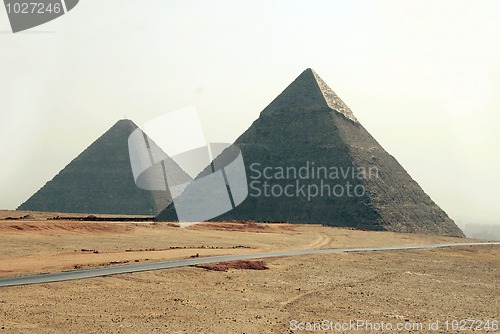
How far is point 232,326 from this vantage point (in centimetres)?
1344

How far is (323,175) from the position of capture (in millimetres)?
84062

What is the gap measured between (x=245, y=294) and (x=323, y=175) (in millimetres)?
67197

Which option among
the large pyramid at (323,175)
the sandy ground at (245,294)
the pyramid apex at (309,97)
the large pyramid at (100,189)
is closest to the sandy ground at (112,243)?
the sandy ground at (245,294)

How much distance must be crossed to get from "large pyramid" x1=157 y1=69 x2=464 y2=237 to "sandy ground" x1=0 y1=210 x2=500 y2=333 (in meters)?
43.9

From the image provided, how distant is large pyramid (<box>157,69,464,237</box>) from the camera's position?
255 ft

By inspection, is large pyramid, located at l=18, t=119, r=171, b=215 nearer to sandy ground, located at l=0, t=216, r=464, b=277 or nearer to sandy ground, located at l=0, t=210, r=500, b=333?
sandy ground, located at l=0, t=216, r=464, b=277

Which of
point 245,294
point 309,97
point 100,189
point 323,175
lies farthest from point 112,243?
point 100,189

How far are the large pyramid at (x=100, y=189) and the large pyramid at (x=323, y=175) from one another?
1455 inches

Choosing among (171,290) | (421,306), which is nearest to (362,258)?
(421,306)

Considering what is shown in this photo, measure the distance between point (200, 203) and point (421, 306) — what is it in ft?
218

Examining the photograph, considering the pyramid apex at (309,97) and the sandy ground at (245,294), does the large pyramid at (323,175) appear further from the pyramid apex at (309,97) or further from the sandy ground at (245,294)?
the sandy ground at (245,294)

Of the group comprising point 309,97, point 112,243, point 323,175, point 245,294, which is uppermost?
point 309,97

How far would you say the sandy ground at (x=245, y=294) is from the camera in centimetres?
1359

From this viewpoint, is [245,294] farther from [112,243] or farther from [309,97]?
[309,97]
